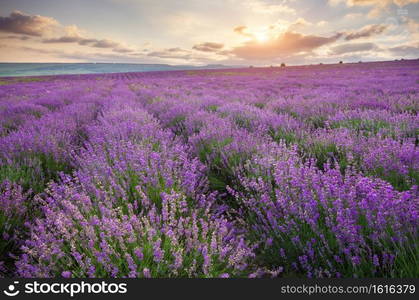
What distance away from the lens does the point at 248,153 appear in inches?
116

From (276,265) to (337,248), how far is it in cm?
41

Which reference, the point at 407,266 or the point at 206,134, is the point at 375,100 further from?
the point at 407,266

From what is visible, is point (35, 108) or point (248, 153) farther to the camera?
point (35, 108)

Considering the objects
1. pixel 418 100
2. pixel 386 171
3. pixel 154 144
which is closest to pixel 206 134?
pixel 154 144

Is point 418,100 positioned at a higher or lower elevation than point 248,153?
higher

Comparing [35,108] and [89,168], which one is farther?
[35,108]

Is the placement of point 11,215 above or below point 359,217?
below

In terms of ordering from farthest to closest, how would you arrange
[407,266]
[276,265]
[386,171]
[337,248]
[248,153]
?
[248,153] < [386,171] < [276,265] < [337,248] < [407,266]

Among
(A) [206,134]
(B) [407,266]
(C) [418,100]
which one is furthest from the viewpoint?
(C) [418,100]

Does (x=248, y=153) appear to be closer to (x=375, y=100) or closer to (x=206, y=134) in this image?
(x=206, y=134)

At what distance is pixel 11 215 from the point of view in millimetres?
1946

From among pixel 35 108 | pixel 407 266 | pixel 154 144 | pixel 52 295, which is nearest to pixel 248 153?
pixel 154 144

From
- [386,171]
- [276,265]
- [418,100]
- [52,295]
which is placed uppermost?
[418,100]

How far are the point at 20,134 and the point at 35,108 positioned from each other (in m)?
3.72
